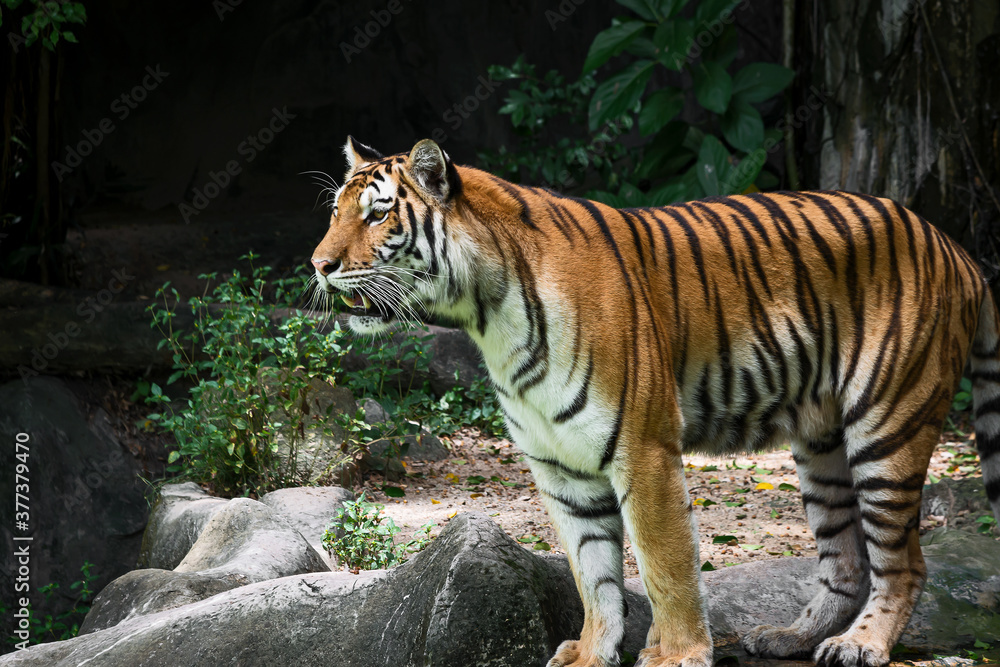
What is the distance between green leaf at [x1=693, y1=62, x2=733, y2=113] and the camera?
680 cm

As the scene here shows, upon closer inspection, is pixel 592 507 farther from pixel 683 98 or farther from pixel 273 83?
pixel 273 83

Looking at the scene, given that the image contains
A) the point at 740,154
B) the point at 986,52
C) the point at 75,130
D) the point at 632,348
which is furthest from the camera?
the point at 75,130

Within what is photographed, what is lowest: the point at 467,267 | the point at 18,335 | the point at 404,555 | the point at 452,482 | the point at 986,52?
the point at 452,482

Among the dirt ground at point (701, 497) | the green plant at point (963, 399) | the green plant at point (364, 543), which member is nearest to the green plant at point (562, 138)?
the dirt ground at point (701, 497)

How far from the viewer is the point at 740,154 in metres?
7.96

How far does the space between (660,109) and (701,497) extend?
3137mm

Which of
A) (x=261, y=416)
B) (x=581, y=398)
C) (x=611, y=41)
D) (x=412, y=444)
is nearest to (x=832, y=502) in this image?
(x=581, y=398)

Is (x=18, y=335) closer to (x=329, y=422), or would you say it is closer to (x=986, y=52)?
(x=329, y=422)

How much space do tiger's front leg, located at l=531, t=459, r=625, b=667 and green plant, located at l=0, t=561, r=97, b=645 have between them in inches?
165

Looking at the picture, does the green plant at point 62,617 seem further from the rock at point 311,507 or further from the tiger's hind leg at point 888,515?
the tiger's hind leg at point 888,515

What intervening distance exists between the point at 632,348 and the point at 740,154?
578 cm

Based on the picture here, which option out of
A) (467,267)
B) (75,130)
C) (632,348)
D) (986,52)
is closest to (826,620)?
(632,348)

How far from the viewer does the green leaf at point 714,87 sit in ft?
22.3

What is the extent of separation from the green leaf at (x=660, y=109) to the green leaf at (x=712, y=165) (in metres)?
0.36
